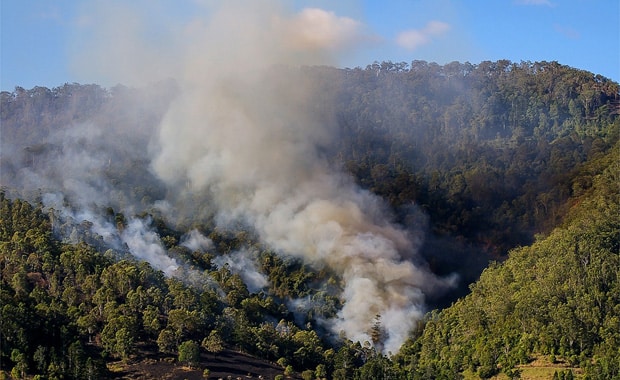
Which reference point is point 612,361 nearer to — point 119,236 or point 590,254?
point 590,254

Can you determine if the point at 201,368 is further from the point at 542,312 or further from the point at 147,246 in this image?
the point at 147,246

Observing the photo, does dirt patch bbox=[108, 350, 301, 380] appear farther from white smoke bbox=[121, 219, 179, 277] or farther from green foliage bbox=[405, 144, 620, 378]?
white smoke bbox=[121, 219, 179, 277]

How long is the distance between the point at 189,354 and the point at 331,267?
30828mm

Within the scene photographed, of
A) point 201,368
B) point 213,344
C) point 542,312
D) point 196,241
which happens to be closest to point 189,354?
point 201,368

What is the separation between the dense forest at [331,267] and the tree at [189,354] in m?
0.15

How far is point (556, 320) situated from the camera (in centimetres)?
6581

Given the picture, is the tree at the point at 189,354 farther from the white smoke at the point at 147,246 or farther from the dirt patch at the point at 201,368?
the white smoke at the point at 147,246

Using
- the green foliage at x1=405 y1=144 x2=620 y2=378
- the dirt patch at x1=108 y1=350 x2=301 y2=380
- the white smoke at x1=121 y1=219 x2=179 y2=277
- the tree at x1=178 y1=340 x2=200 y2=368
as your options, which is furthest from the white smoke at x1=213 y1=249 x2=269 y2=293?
the tree at x1=178 y1=340 x2=200 y2=368

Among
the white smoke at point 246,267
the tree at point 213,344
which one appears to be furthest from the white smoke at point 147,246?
the tree at point 213,344

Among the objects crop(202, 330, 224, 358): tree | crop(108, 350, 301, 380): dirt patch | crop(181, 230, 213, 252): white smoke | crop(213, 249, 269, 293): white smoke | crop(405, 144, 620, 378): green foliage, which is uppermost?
crop(181, 230, 213, 252): white smoke

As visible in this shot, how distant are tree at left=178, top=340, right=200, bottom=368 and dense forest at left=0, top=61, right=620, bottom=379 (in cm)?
15

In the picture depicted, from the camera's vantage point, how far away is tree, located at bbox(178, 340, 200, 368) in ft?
203

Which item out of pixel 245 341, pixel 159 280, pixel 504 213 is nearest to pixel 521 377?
pixel 245 341

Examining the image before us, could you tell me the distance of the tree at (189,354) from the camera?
61.8 metres
